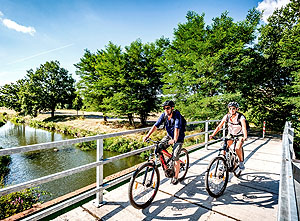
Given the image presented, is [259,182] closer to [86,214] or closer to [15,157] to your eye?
[86,214]

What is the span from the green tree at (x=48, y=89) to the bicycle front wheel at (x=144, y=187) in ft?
151

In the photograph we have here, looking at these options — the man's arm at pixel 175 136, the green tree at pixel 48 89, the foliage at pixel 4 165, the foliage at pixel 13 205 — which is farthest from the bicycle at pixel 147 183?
the green tree at pixel 48 89

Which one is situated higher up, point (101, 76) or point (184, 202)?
point (101, 76)

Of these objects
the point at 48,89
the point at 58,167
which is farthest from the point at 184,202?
the point at 48,89

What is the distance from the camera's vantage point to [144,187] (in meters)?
3.23

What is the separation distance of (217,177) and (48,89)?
49911 mm

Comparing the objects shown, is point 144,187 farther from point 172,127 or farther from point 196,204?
point 172,127

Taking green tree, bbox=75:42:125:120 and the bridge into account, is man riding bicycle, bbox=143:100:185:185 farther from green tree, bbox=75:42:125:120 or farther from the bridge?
green tree, bbox=75:42:125:120

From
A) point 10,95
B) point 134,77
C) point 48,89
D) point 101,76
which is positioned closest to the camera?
point 134,77

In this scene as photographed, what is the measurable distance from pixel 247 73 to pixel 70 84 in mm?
43758

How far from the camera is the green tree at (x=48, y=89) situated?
42.4 metres

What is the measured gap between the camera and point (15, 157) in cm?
1503

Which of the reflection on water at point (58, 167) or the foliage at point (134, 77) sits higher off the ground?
the foliage at point (134, 77)

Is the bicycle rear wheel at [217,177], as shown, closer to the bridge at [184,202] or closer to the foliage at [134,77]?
the bridge at [184,202]
